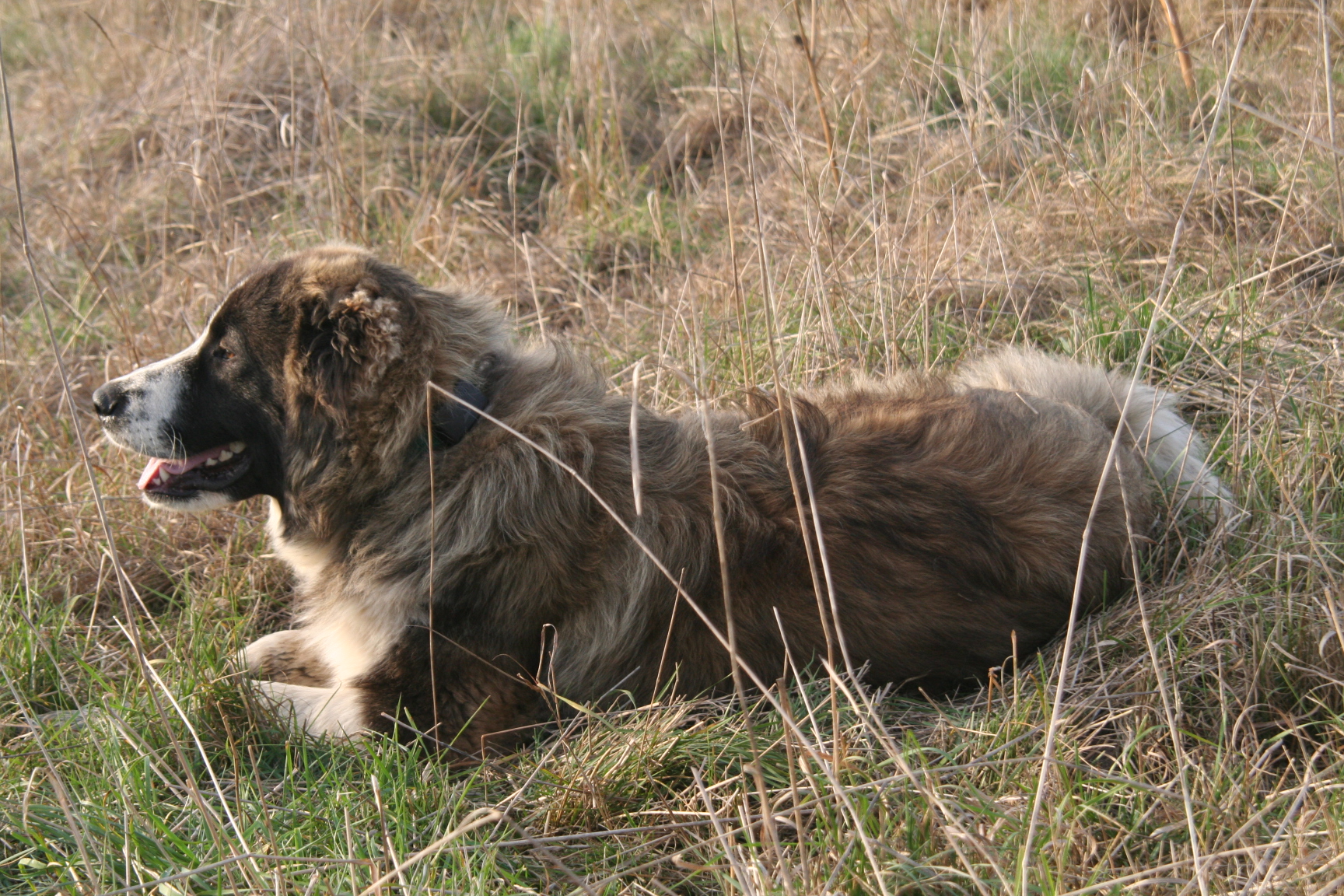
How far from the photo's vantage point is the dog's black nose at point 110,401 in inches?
121

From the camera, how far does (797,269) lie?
4.76 m

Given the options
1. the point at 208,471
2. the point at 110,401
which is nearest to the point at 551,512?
the point at 208,471

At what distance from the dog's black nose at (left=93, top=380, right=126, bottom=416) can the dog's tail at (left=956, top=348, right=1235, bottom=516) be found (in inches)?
107

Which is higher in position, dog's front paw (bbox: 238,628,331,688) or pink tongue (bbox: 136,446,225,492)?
pink tongue (bbox: 136,446,225,492)

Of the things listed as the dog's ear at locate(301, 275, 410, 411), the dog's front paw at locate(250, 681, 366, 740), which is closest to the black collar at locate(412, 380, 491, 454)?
the dog's ear at locate(301, 275, 410, 411)

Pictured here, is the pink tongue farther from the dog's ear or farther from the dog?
the dog's ear

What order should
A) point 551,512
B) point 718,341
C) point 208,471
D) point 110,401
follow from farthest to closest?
point 718,341 → point 208,471 → point 110,401 → point 551,512

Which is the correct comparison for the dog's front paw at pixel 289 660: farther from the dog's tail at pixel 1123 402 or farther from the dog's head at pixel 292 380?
the dog's tail at pixel 1123 402

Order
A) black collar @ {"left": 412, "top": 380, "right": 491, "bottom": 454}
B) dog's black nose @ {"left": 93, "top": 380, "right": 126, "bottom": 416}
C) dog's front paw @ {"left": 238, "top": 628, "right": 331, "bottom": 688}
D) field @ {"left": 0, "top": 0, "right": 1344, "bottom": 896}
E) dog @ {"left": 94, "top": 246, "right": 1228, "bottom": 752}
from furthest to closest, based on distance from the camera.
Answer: dog's front paw @ {"left": 238, "top": 628, "right": 331, "bottom": 688}, dog's black nose @ {"left": 93, "top": 380, "right": 126, "bottom": 416}, black collar @ {"left": 412, "top": 380, "right": 491, "bottom": 454}, dog @ {"left": 94, "top": 246, "right": 1228, "bottom": 752}, field @ {"left": 0, "top": 0, "right": 1344, "bottom": 896}

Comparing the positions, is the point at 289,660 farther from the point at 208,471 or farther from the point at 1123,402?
the point at 1123,402

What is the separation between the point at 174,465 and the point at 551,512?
1.20 m

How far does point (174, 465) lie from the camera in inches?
126

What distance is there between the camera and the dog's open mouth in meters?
3.16

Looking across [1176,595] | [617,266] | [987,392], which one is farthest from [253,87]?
[1176,595]
